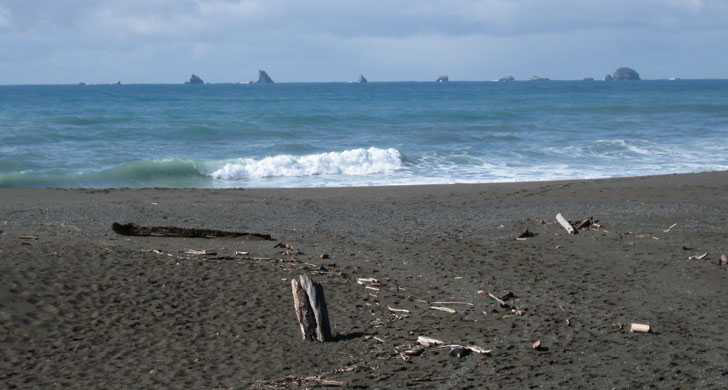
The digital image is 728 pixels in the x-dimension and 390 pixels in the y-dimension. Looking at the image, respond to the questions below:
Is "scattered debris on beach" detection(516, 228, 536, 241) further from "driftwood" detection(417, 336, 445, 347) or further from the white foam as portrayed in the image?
the white foam

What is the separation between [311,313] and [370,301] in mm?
1210

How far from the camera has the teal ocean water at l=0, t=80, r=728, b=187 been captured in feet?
74.8

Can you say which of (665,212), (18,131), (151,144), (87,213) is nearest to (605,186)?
(665,212)

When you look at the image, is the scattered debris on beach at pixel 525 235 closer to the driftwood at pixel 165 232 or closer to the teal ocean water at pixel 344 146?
the driftwood at pixel 165 232

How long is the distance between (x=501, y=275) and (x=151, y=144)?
24.4 meters

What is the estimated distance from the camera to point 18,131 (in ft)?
115

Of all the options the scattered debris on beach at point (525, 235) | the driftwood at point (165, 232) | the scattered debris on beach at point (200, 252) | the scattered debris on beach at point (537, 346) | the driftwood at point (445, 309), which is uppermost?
the driftwood at point (165, 232)

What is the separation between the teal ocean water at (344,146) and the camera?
22797mm

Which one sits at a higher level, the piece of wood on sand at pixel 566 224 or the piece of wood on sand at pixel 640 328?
the piece of wood on sand at pixel 566 224

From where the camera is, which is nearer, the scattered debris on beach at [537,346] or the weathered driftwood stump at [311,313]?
the scattered debris on beach at [537,346]

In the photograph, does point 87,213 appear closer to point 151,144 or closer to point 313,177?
point 313,177

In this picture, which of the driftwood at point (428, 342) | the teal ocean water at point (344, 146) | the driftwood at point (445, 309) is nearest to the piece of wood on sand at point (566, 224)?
the driftwood at point (445, 309)

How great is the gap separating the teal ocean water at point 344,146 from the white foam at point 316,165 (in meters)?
0.05

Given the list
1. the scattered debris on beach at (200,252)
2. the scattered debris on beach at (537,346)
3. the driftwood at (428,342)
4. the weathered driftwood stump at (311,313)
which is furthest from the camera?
the scattered debris on beach at (200,252)
